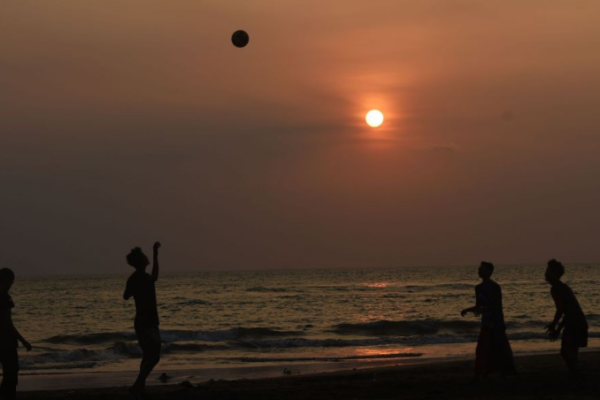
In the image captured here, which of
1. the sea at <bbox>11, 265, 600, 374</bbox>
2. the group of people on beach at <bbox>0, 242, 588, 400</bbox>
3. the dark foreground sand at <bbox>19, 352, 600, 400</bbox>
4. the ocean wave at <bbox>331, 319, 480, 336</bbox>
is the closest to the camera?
the group of people on beach at <bbox>0, 242, 588, 400</bbox>

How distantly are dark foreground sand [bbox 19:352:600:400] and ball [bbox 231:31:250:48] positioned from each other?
8738 mm

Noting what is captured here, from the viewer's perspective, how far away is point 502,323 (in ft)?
39.5

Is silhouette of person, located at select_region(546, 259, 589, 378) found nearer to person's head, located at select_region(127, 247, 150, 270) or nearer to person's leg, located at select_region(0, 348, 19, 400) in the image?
person's head, located at select_region(127, 247, 150, 270)

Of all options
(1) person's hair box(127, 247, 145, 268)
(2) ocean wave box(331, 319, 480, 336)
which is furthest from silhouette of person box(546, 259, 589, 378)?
(2) ocean wave box(331, 319, 480, 336)

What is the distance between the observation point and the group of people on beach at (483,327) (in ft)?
33.5

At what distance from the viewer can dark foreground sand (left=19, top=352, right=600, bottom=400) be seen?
1135 cm

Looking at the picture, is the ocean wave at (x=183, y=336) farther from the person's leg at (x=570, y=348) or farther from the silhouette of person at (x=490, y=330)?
the person's leg at (x=570, y=348)

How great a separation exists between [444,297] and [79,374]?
1773 inches

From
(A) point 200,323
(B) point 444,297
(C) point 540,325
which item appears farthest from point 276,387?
(B) point 444,297

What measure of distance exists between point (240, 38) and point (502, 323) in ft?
37.6

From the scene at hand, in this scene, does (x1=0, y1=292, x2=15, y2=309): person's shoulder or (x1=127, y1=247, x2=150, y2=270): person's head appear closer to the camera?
(x1=0, y1=292, x2=15, y2=309): person's shoulder

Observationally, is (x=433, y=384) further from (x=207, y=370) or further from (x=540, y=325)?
(x=540, y=325)

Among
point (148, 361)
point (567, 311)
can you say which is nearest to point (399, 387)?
point (567, 311)

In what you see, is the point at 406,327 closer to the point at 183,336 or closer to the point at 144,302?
the point at 183,336
